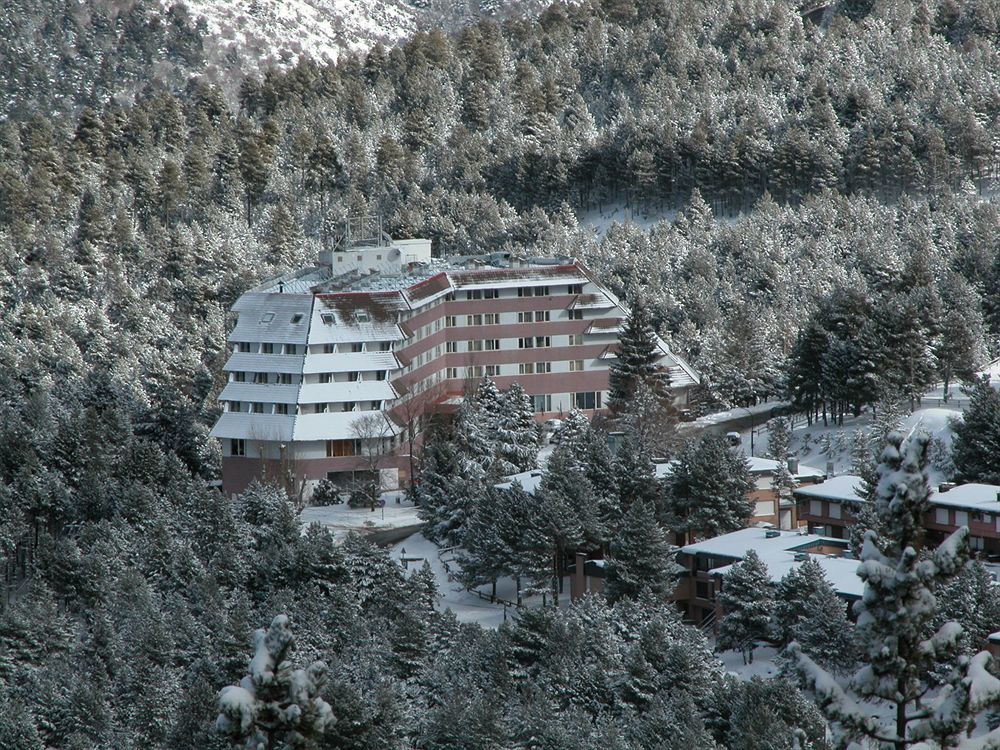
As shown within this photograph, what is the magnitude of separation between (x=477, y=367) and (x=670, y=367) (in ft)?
44.8

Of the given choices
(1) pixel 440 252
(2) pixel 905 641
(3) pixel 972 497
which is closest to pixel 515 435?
(3) pixel 972 497

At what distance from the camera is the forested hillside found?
6500cm

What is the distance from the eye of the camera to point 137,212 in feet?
516

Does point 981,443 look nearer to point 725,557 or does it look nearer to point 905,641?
point 725,557

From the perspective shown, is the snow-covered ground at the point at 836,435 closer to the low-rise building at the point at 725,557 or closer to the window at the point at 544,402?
the window at the point at 544,402

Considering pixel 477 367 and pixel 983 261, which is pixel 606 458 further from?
pixel 983 261

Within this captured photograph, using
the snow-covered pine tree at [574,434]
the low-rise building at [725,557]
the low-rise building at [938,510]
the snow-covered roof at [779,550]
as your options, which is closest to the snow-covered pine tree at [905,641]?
the snow-covered roof at [779,550]

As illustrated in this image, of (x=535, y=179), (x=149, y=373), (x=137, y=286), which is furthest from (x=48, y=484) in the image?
(x=535, y=179)

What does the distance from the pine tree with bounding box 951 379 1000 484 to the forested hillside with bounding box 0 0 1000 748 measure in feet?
48.1

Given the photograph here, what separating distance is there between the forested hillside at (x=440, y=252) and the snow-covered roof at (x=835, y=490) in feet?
49.4

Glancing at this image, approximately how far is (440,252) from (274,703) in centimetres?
12728

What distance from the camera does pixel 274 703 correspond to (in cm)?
2500

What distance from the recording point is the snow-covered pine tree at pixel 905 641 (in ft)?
73.0

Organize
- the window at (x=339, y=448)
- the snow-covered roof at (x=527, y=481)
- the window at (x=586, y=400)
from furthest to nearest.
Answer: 1. the window at (x=586, y=400)
2. the window at (x=339, y=448)
3. the snow-covered roof at (x=527, y=481)
